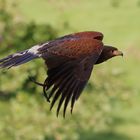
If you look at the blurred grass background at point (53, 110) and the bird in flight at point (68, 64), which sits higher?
the blurred grass background at point (53, 110)

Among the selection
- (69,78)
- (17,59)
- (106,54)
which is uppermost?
(17,59)

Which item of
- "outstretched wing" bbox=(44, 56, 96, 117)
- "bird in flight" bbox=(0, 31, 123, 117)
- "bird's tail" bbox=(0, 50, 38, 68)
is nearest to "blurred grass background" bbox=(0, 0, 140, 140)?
"bird's tail" bbox=(0, 50, 38, 68)

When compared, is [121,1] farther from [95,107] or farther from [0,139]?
[0,139]

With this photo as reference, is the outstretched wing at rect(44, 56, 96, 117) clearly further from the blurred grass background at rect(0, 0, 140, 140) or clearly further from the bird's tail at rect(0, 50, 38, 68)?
the blurred grass background at rect(0, 0, 140, 140)

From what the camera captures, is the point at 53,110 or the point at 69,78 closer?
the point at 69,78

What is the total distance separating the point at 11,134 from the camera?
19.5 feet

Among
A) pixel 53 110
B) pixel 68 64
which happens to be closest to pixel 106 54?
pixel 68 64

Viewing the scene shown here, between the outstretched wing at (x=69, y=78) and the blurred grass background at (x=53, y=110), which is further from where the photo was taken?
the blurred grass background at (x=53, y=110)

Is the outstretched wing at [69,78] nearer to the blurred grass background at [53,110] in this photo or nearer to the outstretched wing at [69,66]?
the outstretched wing at [69,66]

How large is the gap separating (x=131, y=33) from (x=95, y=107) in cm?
501

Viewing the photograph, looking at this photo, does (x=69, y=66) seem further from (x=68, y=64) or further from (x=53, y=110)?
(x=53, y=110)

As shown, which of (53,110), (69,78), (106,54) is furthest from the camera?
(53,110)

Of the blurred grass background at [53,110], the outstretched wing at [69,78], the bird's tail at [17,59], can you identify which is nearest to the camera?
the outstretched wing at [69,78]

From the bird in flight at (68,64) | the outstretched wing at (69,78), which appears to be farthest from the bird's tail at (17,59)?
the outstretched wing at (69,78)
